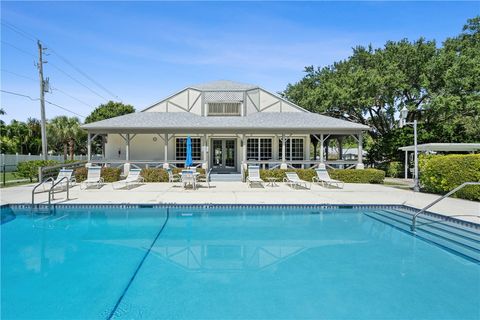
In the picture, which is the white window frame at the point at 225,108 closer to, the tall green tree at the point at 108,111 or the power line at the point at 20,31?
the power line at the point at 20,31

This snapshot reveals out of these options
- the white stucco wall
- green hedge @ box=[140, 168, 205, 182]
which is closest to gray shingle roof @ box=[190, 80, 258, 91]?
the white stucco wall

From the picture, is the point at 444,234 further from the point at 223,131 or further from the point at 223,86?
the point at 223,86

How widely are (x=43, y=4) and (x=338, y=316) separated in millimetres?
18828

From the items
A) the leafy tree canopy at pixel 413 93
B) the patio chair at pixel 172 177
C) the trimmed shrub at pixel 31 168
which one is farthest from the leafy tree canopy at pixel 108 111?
the patio chair at pixel 172 177

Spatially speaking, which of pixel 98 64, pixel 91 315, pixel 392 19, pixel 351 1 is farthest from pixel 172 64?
pixel 91 315

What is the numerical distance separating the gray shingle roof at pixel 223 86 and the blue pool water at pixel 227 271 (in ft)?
56.4

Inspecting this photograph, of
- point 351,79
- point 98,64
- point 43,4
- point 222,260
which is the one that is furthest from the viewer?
point 351,79

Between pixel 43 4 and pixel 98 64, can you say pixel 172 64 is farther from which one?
pixel 43 4

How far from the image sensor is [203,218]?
10172 mm

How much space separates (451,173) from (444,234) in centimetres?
643

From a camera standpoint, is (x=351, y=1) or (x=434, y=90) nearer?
(x=351, y=1)

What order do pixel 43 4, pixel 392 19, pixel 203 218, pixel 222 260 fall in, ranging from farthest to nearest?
1. pixel 392 19
2. pixel 43 4
3. pixel 203 218
4. pixel 222 260

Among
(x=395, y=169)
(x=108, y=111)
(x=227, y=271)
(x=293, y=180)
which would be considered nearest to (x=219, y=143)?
(x=293, y=180)

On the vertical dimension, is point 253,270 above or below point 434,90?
below
